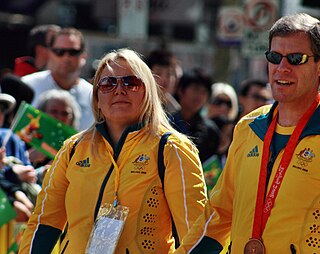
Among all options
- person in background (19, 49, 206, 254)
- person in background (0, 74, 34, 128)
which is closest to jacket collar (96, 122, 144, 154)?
person in background (19, 49, 206, 254)

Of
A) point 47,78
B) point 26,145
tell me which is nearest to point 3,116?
point 26,145

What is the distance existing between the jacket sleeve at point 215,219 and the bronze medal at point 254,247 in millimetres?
344

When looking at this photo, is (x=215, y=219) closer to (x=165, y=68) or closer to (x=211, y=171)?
(x=211, y=171)

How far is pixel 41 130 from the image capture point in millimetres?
8164

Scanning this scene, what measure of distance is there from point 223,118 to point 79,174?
671 cm

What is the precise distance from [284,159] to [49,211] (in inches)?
66.8

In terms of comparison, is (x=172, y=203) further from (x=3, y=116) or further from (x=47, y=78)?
(x=47, y=78)

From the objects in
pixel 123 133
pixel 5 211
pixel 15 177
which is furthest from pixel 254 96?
pixel 123 133

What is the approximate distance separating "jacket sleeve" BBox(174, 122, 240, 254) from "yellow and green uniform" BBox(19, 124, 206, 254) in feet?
1.25

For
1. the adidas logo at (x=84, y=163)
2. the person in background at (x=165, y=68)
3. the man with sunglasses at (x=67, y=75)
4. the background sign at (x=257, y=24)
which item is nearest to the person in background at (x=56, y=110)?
the man with sunglasses at (x=67, y=75)

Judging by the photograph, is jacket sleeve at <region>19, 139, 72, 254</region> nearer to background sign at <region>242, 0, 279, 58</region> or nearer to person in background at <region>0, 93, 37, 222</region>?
person in background at <region>0, 93, 37, 222</region>

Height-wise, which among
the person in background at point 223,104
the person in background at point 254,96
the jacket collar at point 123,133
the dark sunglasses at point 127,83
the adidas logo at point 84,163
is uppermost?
the dark sunglasses at point 127,83

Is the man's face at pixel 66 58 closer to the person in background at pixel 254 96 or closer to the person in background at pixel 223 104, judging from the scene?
the person in background at pixel 254 96

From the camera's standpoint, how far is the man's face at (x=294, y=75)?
445 centimetres
